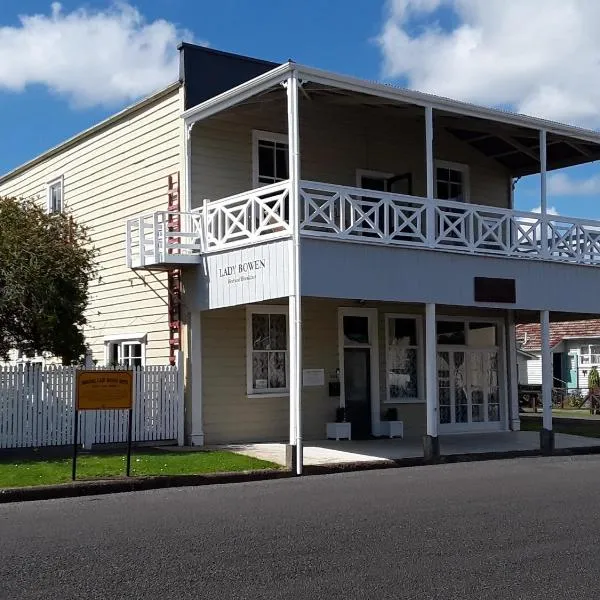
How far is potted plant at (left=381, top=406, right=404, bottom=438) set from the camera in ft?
65.2

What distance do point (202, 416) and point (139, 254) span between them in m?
3.45

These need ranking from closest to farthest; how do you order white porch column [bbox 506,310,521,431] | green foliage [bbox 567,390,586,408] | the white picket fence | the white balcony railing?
the white picket fence → the white balcony railing → white porch column [bbox 506,310,521,431] → green foliage [bbox 567,390,586,408]

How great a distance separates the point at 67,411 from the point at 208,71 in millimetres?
7515

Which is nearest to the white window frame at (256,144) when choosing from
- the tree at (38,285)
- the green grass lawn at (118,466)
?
the tree at (38,285)

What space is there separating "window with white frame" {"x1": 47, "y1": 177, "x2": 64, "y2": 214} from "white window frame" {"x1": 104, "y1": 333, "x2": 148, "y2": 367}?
4.18 meters

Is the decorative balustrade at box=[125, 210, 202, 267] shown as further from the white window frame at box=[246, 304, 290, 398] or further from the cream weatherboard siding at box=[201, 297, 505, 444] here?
the white window frame at box=[246, 304, 290, 398]

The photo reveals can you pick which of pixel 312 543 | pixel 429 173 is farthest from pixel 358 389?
pixel 312 543

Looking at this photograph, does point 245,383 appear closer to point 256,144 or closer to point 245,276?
point 245,276

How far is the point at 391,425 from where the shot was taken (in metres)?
19.8

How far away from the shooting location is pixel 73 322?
17078 mm

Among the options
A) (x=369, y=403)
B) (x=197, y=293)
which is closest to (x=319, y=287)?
(x=197, y=293)

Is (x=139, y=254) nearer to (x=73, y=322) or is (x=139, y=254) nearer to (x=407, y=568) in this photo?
(x=73, y=322)

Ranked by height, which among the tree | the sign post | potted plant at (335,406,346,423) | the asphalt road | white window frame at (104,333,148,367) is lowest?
the asphalt road

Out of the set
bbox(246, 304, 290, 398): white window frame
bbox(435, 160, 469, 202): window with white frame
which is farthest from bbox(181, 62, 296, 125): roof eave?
bbox(435, 160, 469, 202): window with white frame
